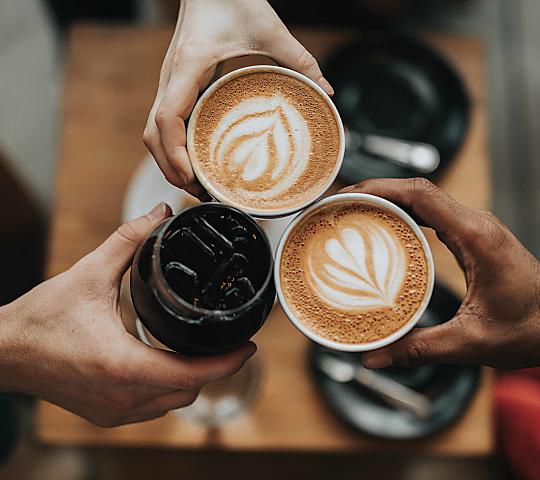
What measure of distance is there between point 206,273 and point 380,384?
58 centimetres

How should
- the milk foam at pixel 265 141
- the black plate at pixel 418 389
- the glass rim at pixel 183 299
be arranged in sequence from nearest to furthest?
the glass rim at pixel 183 299
the milk foam at pixel 265 141
the black plate at pixel 418 389

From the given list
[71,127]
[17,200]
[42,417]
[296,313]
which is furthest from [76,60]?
[296,313]

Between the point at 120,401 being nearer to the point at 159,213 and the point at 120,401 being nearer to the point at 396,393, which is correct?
the point at 159,213

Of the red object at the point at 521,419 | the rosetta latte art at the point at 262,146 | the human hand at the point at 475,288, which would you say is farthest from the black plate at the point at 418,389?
the rosetta latte art at the point at 262,146

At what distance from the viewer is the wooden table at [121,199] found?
1031mm

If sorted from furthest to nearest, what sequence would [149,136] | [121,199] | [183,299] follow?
[121,199], [149,136], [183,299]

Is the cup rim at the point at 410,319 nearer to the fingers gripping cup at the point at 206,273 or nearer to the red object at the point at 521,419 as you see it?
the fingers gripping cup at the point at 206,273

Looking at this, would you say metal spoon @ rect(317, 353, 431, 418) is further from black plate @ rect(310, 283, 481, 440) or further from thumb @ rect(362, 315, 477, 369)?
thumb @ rect(362, 315, 477, 369)

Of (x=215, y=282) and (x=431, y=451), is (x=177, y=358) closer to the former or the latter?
(x=215, y=282)

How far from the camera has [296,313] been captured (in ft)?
2.16

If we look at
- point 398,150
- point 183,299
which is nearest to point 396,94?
point 398,150

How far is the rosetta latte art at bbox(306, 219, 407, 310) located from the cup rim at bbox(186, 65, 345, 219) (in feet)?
0.15

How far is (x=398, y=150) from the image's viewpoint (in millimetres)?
1118

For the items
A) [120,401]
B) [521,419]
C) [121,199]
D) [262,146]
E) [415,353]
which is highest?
[262,146]
